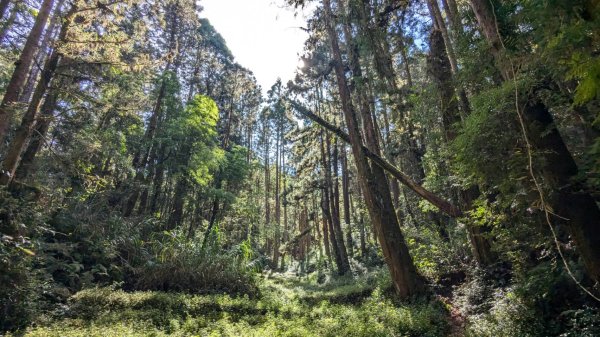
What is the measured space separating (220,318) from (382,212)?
5.21m

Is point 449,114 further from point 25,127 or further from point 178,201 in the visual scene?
point 178,201

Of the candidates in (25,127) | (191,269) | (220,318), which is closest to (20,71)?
(25,127)

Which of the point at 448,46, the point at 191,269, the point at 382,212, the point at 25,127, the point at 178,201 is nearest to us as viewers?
the point at 25,127

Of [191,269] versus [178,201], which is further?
[178,201]

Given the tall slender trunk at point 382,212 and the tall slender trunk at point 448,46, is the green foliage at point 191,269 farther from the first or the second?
the tall slender trunk at point 448,46

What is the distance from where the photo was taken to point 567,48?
3213mm

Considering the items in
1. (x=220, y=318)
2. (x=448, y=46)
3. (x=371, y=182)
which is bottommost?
(x=220, y=318)

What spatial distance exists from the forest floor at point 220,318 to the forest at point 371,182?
0.06 m

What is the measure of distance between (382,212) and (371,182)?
92 cm

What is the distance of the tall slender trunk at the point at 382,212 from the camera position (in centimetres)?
939

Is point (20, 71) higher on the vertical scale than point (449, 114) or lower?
higher

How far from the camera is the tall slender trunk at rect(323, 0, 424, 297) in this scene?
9391mm

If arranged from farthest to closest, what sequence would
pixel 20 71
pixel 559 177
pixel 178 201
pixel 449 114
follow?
1. pixel 178 201
2. pixel 449 114
3. pixel 20 71
4. pixel 559 177

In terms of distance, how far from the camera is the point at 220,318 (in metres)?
8.69
